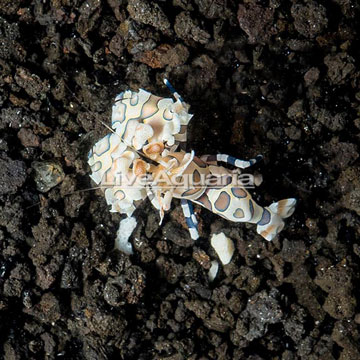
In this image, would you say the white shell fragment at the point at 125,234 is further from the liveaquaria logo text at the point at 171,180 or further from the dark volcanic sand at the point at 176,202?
the liveaquaria logo text at the point at 171,180

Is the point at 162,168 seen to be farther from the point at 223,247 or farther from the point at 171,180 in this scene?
the point at 223,247

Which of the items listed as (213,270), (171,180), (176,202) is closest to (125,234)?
(176,202)

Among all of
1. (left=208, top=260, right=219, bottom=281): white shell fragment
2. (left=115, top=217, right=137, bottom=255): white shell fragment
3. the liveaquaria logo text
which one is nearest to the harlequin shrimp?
the liveaquaria logo text

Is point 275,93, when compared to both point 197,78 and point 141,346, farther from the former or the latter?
point 141,346

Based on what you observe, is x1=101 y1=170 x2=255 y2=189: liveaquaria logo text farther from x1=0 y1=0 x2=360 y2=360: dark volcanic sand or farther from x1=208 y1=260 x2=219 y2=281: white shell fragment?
x1=208 y1=260 x2=219 y2=281: white shell fragment

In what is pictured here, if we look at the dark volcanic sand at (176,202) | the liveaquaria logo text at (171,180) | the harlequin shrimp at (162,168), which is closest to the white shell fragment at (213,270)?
the dark volcanic sand at (176,202)
